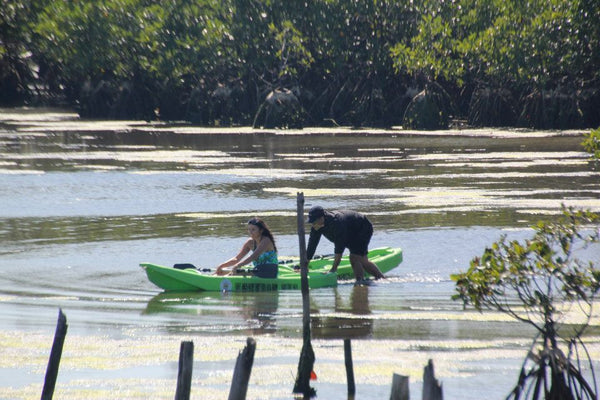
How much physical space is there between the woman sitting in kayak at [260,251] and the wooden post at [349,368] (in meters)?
5.09

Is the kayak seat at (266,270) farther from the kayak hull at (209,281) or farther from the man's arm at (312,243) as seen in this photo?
the man's arm at (312,243)

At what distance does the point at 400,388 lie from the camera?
6000mm

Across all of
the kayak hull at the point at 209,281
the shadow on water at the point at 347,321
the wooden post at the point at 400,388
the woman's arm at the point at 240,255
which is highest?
the woman's arm at the point at 240,255

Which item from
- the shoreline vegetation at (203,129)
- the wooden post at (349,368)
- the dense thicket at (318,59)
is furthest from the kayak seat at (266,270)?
the dense thicket at (318,59)

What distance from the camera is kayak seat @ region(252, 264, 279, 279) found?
13.2 metres

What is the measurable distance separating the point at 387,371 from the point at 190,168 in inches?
874

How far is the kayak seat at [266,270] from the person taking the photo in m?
13.2

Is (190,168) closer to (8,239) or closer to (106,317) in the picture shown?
(8,239)

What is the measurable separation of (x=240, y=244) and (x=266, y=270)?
14.6ft

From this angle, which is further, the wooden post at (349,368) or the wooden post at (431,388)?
the wooden post at (349,368)

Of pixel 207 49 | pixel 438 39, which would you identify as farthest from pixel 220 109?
pixel 438 39

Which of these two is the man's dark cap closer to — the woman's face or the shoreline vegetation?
the woman's face

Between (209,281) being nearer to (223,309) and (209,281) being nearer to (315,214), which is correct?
(223,309)

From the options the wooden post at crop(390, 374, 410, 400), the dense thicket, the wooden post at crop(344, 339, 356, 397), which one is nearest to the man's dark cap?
the wooden post at crop(344, 339, 356, 397)
